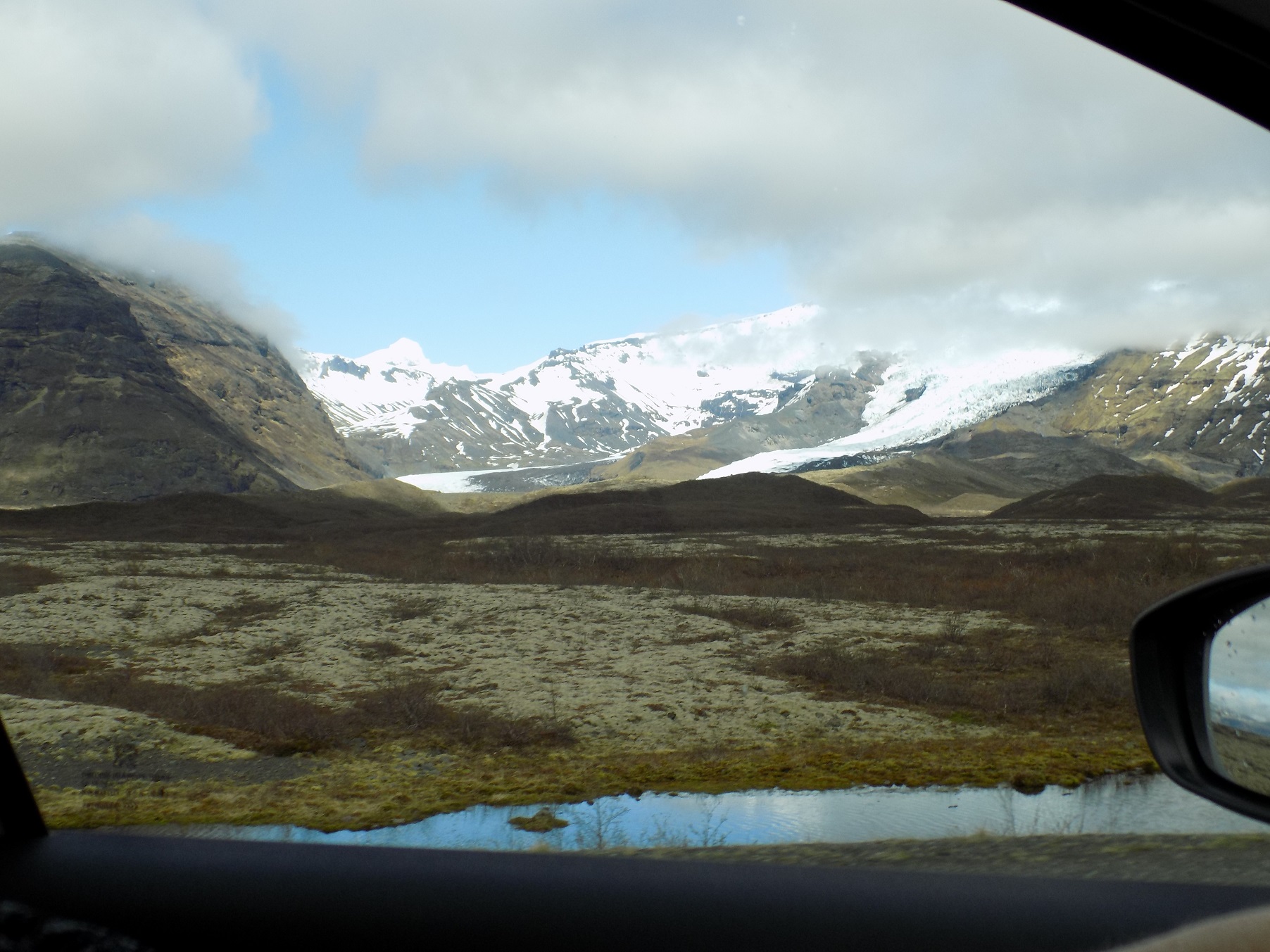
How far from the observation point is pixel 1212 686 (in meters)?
1.76

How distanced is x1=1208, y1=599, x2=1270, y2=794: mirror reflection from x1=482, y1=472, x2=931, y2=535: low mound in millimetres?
36453

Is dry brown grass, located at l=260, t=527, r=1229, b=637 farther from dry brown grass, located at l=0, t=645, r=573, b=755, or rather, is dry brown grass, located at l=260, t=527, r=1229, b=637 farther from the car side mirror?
the car side mirror

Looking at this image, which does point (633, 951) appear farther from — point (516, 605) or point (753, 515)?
point (753, 515)

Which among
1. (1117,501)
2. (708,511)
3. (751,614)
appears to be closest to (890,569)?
(751,614)

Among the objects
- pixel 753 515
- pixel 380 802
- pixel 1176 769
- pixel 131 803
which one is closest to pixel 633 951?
pixel 1176 769

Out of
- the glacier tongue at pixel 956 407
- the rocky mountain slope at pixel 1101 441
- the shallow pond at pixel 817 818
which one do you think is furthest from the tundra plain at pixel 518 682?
the glacier tongue at pixel 956 407

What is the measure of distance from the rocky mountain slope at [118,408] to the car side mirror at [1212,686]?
20.3 metres

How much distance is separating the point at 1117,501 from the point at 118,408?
45825mm

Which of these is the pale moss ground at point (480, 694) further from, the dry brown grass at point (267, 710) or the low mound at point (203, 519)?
the low mound at point (203, 519)

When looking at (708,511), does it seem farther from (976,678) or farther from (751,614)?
(976,678)

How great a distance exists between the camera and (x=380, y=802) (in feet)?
14.1

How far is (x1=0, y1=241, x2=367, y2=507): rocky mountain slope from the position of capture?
22297mm

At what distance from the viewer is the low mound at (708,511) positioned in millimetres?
44156

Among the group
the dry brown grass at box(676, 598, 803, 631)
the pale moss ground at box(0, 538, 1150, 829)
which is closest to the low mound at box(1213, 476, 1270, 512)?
the dry brown grass at box(676, 598, 803, 631)
